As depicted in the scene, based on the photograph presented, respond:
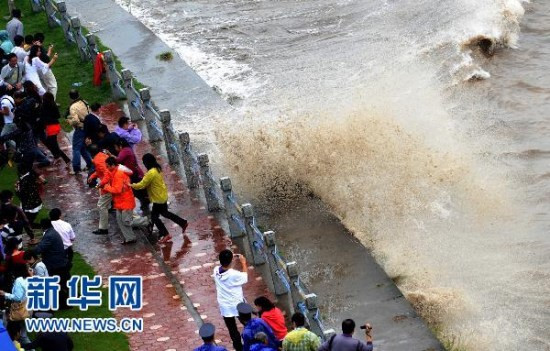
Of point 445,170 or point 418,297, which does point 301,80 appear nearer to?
point 445,170

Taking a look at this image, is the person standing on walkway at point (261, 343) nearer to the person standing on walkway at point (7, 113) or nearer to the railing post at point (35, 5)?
the person standing on walkway at point (7, 113)

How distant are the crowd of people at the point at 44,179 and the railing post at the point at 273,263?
198 cm

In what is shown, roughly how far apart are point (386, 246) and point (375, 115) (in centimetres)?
419

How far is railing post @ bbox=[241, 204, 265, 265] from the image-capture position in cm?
1576

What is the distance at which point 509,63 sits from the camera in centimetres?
2553

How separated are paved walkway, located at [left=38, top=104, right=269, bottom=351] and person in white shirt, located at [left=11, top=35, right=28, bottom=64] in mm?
2378

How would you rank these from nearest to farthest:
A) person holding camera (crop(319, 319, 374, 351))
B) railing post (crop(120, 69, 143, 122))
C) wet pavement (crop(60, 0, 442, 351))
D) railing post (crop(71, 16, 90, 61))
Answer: person holding camera (crop(319, 319, 374, 351)) → wet pavement (crop(60, 0, 442, 351)) → railing post (crop(120, 69, 143, 122)) → railing post (crop(71, 16, 90, 61))

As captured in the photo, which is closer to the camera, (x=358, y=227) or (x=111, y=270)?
(x=111, y=270)

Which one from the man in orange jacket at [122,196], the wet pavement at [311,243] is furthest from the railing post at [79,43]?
the man in orange jacket at [122,196]

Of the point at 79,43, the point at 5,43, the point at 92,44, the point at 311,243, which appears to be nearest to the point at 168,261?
the point at 311,243

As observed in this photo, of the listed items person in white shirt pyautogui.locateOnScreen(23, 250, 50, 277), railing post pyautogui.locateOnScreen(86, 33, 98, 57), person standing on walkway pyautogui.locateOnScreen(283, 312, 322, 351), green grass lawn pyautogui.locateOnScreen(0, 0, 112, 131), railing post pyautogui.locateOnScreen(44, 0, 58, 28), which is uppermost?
person standing on walkway pyautogui.locateOnScreen(283, 312, 322, 351)

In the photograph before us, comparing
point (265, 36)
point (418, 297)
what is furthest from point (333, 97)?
point (418, 297)

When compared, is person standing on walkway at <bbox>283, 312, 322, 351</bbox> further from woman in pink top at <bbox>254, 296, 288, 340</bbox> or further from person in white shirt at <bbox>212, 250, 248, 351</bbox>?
person in white shirt at <bbox>212, 250, 248, 351</bbox>

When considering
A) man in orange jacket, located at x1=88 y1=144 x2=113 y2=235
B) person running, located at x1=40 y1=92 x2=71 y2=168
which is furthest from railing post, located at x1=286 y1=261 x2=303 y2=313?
person running, located at x1=40 y1=92 x2=71 y2=168
